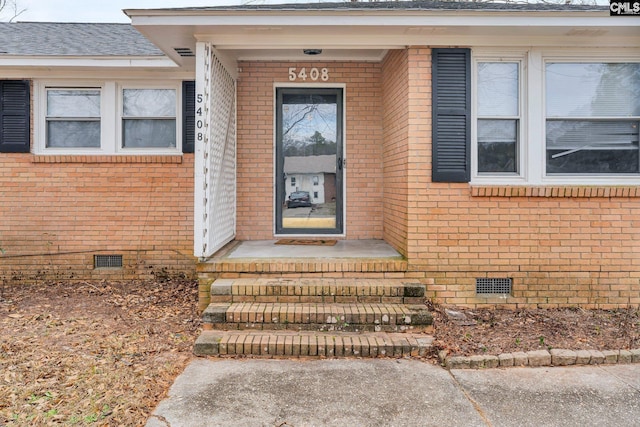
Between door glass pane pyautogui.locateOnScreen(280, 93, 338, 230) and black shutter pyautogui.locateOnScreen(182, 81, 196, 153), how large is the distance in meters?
1.25

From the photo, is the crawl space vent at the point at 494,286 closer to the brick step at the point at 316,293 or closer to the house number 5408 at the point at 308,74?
the brick step at the point at 316,293

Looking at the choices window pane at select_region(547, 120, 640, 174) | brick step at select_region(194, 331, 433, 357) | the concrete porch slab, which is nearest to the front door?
the concrete porch slab

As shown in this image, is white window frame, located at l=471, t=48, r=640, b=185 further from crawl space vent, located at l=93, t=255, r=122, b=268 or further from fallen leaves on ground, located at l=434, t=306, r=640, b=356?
crawl space vent, located at l=93, t=255, r=122, b=268

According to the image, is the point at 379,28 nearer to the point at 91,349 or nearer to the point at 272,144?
the point at 272,144

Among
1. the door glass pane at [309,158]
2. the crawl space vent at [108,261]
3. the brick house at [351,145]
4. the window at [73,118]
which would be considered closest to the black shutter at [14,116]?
the brick house at [351,145]

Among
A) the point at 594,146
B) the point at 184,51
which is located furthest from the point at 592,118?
the point at 184,51

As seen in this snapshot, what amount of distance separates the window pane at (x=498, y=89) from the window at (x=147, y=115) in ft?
13.5

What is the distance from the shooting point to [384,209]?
5984mm

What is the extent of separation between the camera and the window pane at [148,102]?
20.3 ft

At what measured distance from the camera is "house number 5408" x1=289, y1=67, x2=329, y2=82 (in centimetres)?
598

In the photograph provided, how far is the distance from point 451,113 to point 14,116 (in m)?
5.83

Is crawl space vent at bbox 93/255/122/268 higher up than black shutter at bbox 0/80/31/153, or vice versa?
black shutter at bbox 0/80/31/153

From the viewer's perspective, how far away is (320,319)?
13.0ft

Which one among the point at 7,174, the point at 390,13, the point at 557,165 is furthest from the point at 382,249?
the point at 7,174
